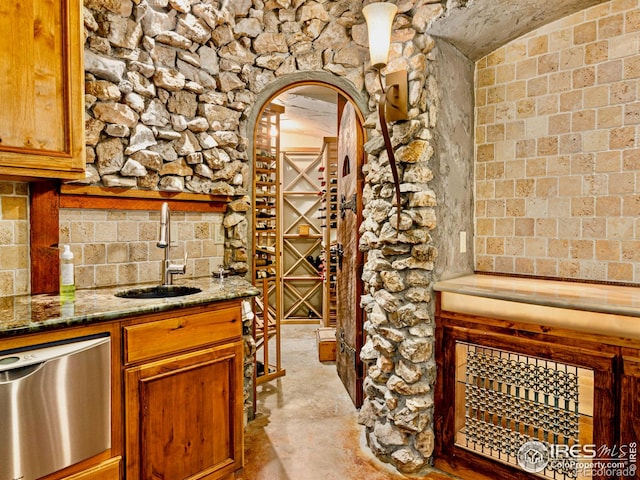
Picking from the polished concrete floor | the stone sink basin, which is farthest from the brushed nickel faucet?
the polished concrete floor

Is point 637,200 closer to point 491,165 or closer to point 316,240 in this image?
point 491,165

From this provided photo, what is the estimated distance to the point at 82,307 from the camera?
60.8 inches

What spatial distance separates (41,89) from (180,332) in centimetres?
112

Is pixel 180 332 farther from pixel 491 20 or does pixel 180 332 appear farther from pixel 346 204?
pixel 491 20

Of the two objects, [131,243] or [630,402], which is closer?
[630,402]

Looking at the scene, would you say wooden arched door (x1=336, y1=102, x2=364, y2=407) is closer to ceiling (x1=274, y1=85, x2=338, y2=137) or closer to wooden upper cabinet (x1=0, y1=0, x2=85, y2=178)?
ceiling (x1=274, y1=85, x2=338, y2=137)

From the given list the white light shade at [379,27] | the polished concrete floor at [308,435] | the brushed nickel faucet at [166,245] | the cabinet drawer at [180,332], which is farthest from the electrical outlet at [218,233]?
the white light shade at [379,27]

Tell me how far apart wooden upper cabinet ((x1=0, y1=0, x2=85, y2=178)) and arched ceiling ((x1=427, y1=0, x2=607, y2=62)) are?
1.66 metres

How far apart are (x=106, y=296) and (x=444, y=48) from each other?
6.92 ft

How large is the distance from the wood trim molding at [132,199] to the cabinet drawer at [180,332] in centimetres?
75

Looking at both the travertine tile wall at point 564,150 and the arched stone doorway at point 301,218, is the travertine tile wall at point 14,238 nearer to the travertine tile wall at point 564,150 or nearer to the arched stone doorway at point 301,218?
the arched stone doorway at point 301,218

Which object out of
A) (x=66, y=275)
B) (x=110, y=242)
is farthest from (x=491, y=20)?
(x=66, y=275)

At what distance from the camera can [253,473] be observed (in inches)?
79.5

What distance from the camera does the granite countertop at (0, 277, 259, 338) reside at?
1.33m
